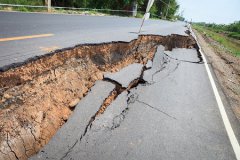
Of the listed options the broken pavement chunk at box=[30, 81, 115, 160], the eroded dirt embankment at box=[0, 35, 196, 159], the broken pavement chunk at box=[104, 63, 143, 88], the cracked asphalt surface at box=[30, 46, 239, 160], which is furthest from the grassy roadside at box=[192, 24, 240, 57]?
the broken pavement chunk at box=[30, 81, 115, 160]

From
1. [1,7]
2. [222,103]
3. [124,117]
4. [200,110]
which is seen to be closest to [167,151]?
[124,117]

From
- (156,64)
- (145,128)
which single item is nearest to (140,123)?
(145,128)

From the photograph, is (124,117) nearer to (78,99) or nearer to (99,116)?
(99,116)

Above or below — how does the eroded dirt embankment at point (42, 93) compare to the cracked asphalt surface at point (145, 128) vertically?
above

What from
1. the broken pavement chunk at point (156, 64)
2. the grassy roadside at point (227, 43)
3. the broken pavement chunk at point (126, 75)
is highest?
the broken pavement chunk at point (126, 75)

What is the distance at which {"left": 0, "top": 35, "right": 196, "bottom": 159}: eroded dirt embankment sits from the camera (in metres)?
3.02

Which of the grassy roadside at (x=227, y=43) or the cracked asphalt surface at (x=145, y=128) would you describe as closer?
the cracked asphalt surface at (x=145, y=128)

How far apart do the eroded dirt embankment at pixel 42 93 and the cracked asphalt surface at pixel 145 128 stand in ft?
0.66

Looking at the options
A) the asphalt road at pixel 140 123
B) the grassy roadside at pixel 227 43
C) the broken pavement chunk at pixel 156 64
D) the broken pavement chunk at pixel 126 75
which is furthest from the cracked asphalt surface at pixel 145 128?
the grassy roadside at pixel 227 43

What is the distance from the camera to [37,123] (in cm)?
338

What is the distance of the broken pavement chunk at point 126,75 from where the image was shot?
550 cm

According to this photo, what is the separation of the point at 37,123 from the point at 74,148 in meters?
0.69

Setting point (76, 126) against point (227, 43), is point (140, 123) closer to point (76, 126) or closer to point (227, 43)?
point (76, 126)

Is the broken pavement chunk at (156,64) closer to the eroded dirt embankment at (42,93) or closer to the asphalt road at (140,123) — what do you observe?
the asphalt road at (140,123)
